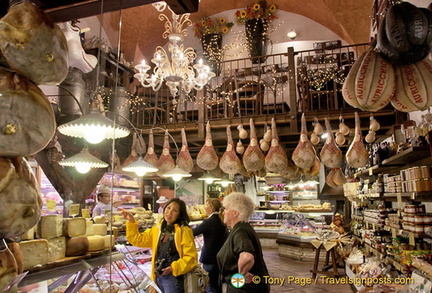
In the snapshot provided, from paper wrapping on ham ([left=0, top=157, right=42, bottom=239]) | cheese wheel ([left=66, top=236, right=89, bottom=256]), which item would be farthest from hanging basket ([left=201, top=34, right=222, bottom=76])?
paper wrapping on ham ([left=0, top=157, right=42, bottom=239])

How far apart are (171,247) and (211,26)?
9955 mm

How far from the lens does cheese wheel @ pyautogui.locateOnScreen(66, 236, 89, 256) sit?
5.41 ft

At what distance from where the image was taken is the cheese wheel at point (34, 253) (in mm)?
1329

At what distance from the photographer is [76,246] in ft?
5.49

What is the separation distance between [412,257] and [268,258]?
599 centimetres

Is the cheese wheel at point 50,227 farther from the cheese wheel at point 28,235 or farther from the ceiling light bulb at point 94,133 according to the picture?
the ceiling light bulb at point 94,133

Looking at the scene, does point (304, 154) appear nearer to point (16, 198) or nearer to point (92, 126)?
point (92, 126)

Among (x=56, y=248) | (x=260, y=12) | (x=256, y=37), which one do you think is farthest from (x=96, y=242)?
(x=260, y=12)

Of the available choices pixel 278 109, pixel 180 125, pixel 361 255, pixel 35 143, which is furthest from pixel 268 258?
pixel 35 143

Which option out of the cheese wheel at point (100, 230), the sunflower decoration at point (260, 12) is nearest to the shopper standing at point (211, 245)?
the cheese wheel at point (100, 230)

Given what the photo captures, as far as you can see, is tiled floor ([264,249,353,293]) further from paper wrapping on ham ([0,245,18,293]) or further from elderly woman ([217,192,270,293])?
paper wrapping on ham ([0,245,18,293])

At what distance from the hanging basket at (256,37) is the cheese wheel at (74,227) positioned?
9809mm

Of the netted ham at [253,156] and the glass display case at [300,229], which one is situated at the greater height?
the netted ham at [253,156]

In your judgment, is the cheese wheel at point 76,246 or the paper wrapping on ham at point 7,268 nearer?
the paper wrapping on ham at point 7,268
